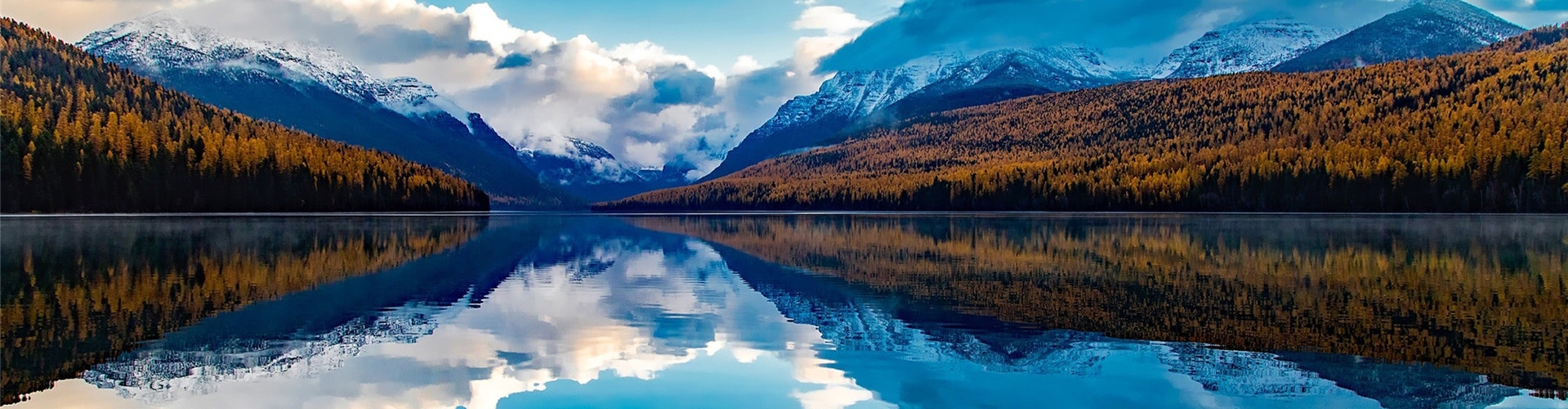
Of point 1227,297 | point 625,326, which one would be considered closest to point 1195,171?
point 1227,297

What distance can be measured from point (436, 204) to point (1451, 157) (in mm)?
163817

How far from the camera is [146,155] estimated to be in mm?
126188

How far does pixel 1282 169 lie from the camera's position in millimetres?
157500

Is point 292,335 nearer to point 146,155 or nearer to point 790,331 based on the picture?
point 790,331

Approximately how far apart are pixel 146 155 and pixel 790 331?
12946 centimetres

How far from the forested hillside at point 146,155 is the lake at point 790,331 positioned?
83.9m

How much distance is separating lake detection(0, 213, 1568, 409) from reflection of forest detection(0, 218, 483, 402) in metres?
0.15

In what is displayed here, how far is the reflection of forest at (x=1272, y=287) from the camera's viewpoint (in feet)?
70.9

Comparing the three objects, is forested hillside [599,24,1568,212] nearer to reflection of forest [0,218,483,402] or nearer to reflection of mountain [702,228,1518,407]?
reflection of forest [0,218,483,402]

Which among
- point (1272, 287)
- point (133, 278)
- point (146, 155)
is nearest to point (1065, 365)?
point (1272, 287)

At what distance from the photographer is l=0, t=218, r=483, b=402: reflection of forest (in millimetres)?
20016

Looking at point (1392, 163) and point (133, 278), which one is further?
point (1392, 163)

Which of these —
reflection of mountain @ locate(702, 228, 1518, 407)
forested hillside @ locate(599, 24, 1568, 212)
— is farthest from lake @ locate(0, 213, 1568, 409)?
forested hillside @ locate(599, 24, 1568, 212)

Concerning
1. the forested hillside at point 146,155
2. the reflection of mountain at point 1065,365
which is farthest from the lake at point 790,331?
the forested hillside at point 146,155
